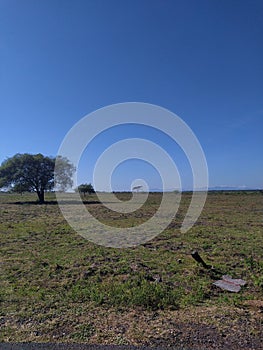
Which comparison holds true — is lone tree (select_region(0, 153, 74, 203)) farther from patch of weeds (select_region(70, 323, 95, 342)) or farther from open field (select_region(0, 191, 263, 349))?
patch of weeds (select_region(70, 323, 95, 342))

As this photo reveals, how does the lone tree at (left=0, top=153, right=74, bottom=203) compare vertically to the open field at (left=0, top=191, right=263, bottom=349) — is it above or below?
above

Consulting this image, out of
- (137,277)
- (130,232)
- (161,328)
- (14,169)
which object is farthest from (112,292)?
(14,169)

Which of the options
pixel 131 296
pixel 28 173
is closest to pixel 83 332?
pixel 131 296

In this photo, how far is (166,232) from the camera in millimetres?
10898

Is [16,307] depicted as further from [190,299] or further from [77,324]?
[190,299]

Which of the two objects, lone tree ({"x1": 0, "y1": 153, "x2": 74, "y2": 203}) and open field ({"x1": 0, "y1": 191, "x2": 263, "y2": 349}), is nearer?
open field ({"x1": 0, "y1": 191, "x2": 263, "y2": 349})

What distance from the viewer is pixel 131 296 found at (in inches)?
169

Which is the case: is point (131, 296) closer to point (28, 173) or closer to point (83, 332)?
point (83, 332)

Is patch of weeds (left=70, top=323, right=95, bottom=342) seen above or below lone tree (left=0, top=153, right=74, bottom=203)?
below

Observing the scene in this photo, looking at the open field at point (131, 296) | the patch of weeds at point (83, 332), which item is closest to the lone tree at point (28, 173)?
the open field at point (131, 296)

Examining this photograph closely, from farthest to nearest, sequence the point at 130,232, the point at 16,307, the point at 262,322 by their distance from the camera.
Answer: the point at 130,232, the point at 16,307, the point at 262,322

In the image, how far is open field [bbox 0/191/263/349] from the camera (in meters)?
3.13

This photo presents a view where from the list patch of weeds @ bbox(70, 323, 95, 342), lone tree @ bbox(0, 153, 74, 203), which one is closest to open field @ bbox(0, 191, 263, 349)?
patch of weeds @ bbox(70, 323, 95, 342)

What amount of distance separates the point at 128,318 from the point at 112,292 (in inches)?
39.0
